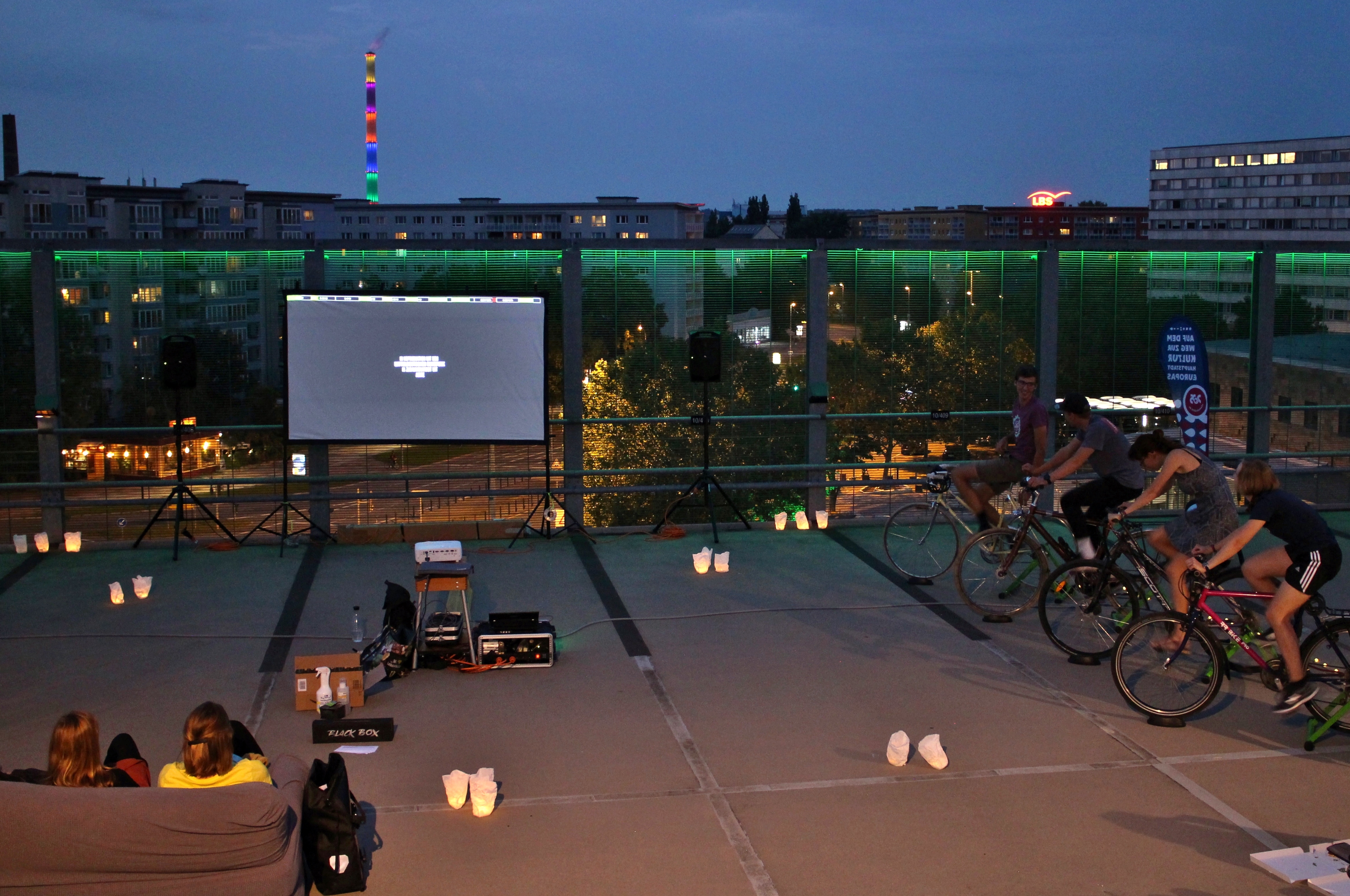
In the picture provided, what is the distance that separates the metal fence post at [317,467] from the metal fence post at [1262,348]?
8.59 metres

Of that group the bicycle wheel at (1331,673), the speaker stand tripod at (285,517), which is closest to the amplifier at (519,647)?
the speaker stand tripod at (285,517)

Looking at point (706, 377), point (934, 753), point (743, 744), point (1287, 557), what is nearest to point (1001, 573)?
point (1287, 557)

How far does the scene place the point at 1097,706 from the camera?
670 centimetres

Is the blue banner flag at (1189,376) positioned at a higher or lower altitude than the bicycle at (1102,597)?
higher

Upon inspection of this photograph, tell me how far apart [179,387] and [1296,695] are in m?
8.40

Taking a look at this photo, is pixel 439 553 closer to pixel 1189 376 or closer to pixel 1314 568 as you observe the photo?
pixel 1314 568

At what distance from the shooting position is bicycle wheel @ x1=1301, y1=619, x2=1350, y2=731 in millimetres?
5969

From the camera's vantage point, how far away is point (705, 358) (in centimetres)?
1073

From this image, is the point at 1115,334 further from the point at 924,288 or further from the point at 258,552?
the point at 258,552

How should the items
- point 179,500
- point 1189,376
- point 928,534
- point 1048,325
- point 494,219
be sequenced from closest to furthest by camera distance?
point 928,534, point 179,500, point 1189,376, point 1048,325, point 494,219

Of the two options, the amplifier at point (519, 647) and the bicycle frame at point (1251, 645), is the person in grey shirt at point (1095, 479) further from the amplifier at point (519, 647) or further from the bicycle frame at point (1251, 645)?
the amplifier at point (519, 647)

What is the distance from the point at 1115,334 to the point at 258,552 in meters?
8.35

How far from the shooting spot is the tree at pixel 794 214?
139 m

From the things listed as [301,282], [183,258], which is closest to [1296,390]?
[301,282]
